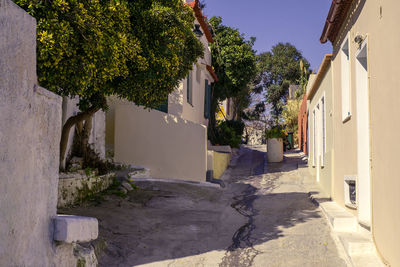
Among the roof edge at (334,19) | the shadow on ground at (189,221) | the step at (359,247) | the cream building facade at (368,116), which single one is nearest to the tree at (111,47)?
the shadow on ground at (189,221)

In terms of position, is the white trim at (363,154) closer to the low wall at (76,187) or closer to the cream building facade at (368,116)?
the cream building facade at (368,116)

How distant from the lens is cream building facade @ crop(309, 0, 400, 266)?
450cm

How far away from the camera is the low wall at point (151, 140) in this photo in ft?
44.3

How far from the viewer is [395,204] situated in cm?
438

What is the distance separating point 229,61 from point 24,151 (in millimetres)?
18815

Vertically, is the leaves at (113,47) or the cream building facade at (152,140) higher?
the leaves at (113,47)

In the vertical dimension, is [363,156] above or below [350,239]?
above

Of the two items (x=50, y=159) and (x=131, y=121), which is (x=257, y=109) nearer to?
(x=131, y=121)

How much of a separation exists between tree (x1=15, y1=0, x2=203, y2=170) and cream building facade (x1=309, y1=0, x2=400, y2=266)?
118 inches

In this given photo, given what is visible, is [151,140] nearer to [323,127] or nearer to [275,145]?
[323,127]

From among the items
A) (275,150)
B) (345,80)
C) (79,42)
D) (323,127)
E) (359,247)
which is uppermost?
(79,42)

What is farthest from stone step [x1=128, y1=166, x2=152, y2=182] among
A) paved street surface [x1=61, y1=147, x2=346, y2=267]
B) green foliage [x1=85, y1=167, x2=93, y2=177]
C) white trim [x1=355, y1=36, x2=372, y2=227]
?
white trim [x1=355, y1=36, x2=372, y2=227]

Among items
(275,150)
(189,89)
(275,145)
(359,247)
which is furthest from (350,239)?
(275,145)

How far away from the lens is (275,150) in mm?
18922
